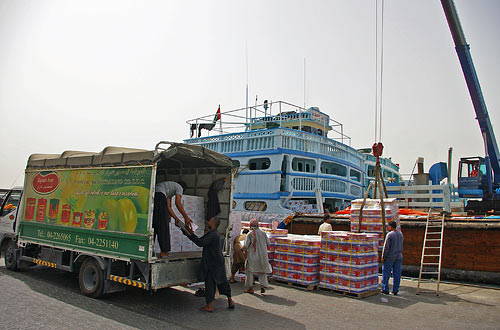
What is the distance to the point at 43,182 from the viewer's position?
967 centimetres

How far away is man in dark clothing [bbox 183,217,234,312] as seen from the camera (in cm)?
711

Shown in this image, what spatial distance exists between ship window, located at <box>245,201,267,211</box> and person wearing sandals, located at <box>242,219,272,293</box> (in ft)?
41.5

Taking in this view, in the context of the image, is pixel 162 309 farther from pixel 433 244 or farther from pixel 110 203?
pixel 433 244

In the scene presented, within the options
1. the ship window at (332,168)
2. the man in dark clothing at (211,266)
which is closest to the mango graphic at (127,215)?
the man in dark clothing at (211,266)

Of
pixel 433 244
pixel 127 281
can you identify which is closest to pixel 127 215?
pixel 127 281

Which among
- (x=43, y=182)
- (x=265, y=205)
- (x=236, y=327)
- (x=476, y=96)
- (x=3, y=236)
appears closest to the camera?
(x=236, y=327)

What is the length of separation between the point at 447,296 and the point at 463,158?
48.1 feet

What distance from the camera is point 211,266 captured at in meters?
7.14

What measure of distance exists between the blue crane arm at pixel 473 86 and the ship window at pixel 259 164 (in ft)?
38.8

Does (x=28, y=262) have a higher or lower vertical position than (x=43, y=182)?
lower

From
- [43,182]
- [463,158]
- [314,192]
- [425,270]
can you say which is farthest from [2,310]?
[463,158]

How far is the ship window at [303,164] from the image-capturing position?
22.9 meters

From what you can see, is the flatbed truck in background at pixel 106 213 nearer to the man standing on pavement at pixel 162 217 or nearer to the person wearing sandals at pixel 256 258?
the man standing on pavement at pixel 162 217

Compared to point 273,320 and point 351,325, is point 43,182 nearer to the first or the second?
point 273,320
